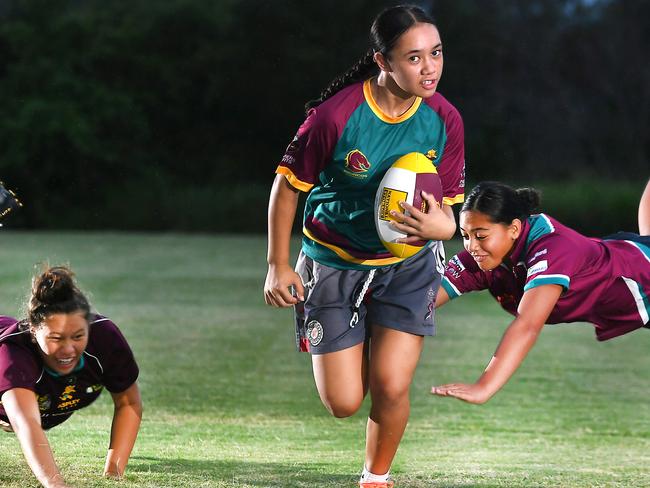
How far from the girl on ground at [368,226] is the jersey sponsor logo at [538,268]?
0.38 metres

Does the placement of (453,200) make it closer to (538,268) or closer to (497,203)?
(497,203)

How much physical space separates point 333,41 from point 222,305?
83.9 feet

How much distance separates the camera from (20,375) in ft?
14.3

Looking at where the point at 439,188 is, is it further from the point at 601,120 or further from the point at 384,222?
the point at 601,120

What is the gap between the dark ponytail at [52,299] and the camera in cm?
430

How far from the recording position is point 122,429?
4.79 m

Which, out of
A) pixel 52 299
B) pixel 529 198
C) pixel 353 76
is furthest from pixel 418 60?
pixel 52 299

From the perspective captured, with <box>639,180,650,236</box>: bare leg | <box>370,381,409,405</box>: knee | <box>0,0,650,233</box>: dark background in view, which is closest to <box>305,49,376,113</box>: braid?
<box>370,381,409,405</box>: knee

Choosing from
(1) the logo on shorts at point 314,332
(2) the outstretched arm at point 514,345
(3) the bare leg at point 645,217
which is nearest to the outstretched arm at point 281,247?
(1) the logo on shorts at point 314,332

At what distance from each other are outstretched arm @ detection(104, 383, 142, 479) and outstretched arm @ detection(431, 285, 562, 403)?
1.49 meters

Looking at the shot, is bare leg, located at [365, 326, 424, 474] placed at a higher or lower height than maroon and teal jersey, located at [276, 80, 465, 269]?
lower

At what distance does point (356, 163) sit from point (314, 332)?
81 centimetres

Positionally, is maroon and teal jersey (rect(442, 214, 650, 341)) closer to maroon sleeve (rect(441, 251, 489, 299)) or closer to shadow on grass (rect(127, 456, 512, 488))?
maroon sleeve (rect(441, 251, 489, 299))

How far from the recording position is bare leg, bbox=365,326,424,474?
189 inches
